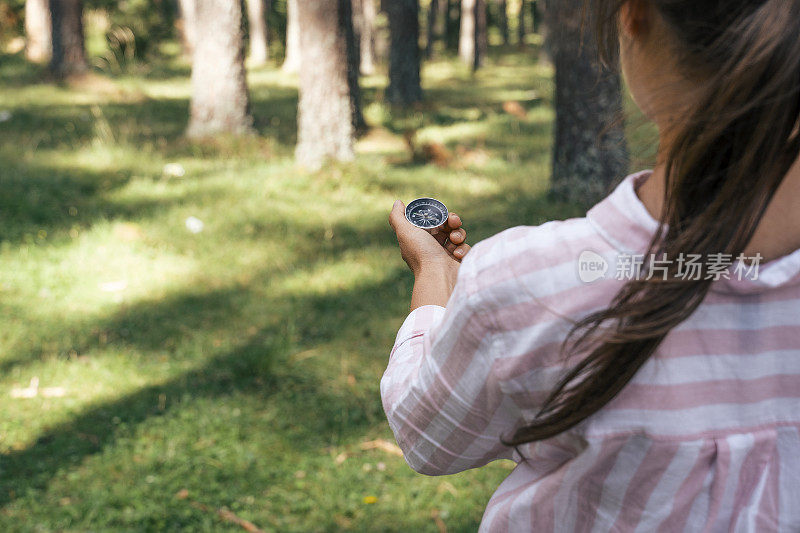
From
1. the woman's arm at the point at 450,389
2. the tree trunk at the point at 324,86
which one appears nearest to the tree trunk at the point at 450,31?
the tree trunk at the point at 324,86

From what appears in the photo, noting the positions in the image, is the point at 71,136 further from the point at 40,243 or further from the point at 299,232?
the point at 299,232

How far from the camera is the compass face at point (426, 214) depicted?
162 cm

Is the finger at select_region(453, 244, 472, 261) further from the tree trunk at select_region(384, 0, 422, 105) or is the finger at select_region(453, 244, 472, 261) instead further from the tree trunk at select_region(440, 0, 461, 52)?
the tree trunk at select_region(440, 0, 461, 52)

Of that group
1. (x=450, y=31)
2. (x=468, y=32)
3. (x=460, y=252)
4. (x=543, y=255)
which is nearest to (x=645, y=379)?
(x=543, y=255)

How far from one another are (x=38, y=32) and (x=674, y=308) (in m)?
16.7

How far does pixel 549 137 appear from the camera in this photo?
9.80m

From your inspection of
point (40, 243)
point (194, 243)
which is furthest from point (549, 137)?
point (40, 243)

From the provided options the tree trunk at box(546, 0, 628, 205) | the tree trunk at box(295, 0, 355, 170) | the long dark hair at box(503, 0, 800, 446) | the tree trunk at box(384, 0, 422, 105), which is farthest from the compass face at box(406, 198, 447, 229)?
the tree trunk at box(384, 0, 422, 105)

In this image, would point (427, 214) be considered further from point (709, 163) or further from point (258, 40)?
point (258, 40)

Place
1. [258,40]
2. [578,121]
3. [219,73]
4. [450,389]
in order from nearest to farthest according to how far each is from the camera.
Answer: [450,389] < [578,121] < [219,73] < [258,40]

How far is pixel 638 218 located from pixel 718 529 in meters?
0.44

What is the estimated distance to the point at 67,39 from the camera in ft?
36.2

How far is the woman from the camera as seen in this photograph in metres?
0.87

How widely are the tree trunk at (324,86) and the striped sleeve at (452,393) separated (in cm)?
618
